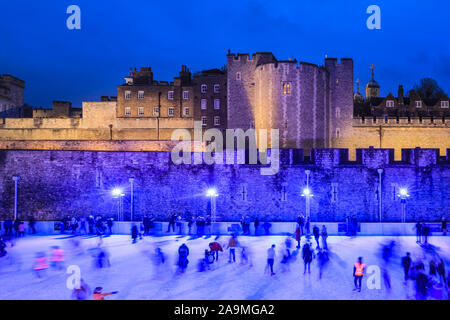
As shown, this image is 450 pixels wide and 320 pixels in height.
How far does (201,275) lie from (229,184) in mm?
9071

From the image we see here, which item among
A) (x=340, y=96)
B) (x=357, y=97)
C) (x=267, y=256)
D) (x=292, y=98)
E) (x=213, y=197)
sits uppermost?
(x=357, y=97)

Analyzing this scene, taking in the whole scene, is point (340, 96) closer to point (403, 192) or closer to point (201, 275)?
point (403, 192)

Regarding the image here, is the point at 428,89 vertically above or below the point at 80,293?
above

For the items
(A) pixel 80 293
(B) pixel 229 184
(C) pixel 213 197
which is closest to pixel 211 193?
(C) pixel 213 197

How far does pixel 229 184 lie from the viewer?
19.2m

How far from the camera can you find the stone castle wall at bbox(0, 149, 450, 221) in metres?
18.8

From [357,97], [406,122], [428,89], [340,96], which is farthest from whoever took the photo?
[357,97]

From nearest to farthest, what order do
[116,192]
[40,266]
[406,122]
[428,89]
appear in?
[40,266] < [116,192] < [406,122] < [428,89]

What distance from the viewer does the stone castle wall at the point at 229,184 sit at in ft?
61.6

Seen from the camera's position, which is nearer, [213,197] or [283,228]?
[283,228]

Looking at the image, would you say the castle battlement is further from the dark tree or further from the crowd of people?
the crowd of people

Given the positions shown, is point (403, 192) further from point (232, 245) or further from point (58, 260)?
point (58, 260)
